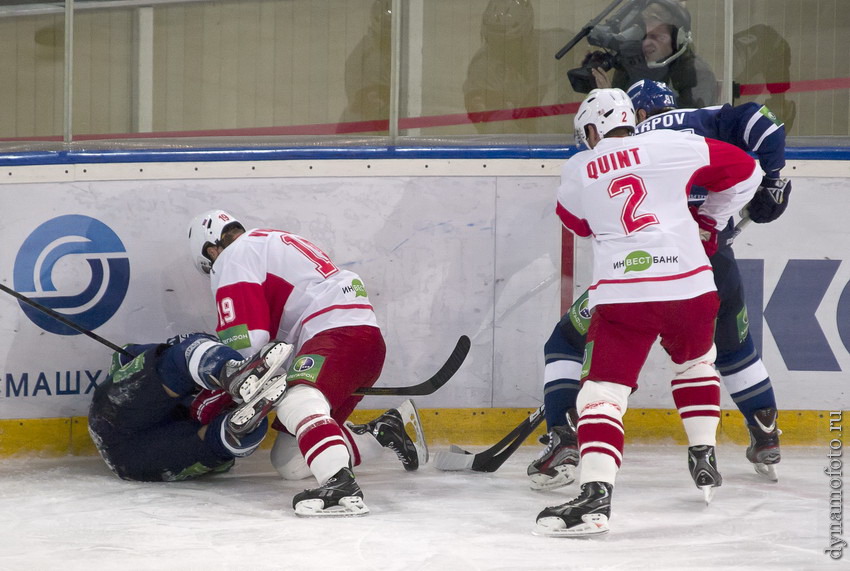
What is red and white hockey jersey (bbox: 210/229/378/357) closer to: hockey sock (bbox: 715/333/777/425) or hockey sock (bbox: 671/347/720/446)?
hockey sock (bbox: 671/347/720/446)

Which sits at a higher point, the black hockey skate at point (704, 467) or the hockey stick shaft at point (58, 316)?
the hockey stick shaft at point (58, 316)

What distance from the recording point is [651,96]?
3.48 metres

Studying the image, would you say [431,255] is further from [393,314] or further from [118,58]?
[118,58]

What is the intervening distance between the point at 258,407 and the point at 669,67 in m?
2.08

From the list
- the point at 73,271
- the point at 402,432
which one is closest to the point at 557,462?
the point at 402,432

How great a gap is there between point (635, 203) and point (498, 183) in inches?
46.4

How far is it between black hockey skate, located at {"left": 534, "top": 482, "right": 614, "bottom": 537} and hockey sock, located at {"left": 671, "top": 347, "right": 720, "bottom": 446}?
17.0 inches

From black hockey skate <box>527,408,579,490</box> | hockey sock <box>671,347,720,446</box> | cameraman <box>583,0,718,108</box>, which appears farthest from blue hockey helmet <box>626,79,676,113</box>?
black hockey skate <box>527,408,579,490</box>

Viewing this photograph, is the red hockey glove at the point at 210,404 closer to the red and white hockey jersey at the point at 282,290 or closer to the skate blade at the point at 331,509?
the red and white hockey jersey at the point at 282,290

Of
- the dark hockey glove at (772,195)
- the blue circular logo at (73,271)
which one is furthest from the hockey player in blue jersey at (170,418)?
the dark hockey glove at (772,195)

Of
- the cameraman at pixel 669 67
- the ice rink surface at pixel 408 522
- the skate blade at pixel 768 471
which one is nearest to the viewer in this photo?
the ice rink surface at pixel 408 522

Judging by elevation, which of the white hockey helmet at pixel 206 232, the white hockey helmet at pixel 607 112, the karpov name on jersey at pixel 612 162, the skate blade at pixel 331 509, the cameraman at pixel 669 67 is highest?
the cameraman at pixel 669 67

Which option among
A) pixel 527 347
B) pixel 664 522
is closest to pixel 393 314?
pixel 527 347

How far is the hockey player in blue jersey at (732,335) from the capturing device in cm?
319
